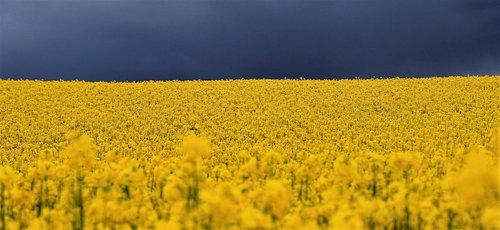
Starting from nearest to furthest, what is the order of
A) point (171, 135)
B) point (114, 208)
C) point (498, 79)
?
1. point (114, 208)
2. point (171, 135)
3. point (498, 79)

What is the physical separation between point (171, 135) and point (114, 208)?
21258 mm

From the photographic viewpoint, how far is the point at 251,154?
22.6 m

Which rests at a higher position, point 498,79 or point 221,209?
point 498,79

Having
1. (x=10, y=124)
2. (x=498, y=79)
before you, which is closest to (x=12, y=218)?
(x=10, y=124)

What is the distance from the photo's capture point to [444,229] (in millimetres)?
7672

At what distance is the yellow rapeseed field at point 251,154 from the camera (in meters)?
6.95

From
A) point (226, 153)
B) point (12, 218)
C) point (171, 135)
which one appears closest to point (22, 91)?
point (171, 135)

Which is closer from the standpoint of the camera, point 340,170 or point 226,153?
point 340,170

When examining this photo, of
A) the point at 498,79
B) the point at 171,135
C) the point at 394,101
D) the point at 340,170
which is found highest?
the point at 498,79

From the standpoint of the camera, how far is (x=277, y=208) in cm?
673

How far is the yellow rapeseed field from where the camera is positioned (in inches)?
274

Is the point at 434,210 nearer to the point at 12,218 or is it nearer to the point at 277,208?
the point at 277,208

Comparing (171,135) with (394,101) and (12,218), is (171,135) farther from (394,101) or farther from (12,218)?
(12,218)

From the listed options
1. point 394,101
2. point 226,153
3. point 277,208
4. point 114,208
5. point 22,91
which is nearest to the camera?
point 277,208
